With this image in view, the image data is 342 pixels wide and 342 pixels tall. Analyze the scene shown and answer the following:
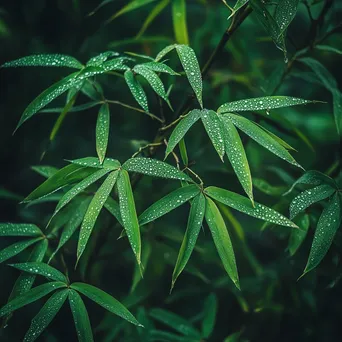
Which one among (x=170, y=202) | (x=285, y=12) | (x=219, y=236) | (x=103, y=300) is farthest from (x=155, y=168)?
(x=285, y=12)

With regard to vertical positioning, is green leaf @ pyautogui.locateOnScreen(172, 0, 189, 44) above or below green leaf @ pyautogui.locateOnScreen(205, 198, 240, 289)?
above

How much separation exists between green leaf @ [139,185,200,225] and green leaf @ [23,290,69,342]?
9.2 inches

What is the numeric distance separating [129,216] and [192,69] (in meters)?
0.32

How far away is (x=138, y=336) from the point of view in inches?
55.1

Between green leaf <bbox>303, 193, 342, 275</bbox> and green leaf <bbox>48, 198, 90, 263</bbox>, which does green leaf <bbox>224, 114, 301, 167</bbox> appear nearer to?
green leaf <bbox>303, 193, 342, 275</bbox>

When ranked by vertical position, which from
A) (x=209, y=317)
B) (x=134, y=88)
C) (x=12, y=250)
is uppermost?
(x=134, y=88)

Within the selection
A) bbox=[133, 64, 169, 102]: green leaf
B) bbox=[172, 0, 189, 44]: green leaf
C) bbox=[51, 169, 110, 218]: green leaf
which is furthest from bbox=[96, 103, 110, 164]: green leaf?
bbox=[172, 0, 189, 44]: green leaf

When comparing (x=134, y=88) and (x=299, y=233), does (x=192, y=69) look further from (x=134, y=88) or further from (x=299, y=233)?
(x=299, y=233)

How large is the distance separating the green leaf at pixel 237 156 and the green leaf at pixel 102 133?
25 cm

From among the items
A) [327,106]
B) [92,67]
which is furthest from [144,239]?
[327,106]

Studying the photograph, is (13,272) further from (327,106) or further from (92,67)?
(327,106)

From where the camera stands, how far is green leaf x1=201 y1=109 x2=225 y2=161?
94 centimetres

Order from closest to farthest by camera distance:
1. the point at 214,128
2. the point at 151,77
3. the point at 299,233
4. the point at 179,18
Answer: the point at 214,128, the point at 151,77, the point at 299,233, the point at 179,18

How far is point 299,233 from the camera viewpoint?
1.26m
